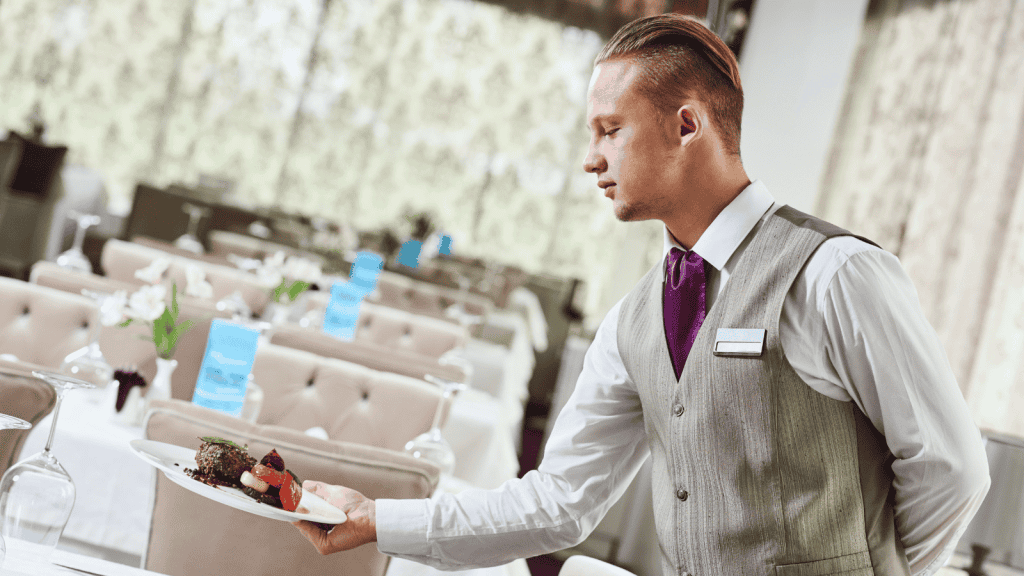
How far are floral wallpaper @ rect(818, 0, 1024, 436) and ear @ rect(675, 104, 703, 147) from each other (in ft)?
10.4

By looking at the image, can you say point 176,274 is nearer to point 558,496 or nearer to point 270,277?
point 270,277

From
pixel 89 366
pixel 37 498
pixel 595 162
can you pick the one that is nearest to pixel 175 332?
pixel 89 366

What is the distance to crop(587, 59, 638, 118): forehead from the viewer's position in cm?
113

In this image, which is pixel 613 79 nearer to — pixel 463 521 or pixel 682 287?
pixel 682 287

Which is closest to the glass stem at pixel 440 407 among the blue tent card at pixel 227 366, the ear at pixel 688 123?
the blue tent card at pixel 227 366

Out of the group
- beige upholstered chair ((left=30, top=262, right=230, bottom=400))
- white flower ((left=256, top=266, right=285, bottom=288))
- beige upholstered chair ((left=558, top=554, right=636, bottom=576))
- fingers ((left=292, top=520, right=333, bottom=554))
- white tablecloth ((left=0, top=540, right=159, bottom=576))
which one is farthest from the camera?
white flower ((left=256, top=266, right=285, bottom=288))

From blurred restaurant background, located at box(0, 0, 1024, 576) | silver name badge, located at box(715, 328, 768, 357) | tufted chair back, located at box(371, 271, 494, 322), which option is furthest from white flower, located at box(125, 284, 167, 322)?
tufted chair back, located at box(371, 271, 494, 322)

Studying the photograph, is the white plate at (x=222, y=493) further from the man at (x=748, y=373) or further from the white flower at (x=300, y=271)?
the white flower at (x=300, y=271)

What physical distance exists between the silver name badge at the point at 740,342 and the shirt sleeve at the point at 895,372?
30 millimetres

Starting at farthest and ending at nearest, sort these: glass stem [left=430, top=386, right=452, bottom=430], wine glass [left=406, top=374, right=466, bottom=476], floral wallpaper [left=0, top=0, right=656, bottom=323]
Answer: floral wallpaper [left=0, top=0, right=656, bottom=323]
glass stem [left=430, top=386, right=452, bottom=430]
wine glass [left=406, top=374, right=466, bottom=476]

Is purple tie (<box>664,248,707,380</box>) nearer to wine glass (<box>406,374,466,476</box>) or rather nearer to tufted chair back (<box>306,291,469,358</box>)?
wine glass (<box>406,374,466,476</box>)

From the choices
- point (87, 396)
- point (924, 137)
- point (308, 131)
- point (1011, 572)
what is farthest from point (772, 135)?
point (308, 131)

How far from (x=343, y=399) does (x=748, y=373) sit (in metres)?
1.75

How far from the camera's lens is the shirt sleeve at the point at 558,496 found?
4.28 feet
